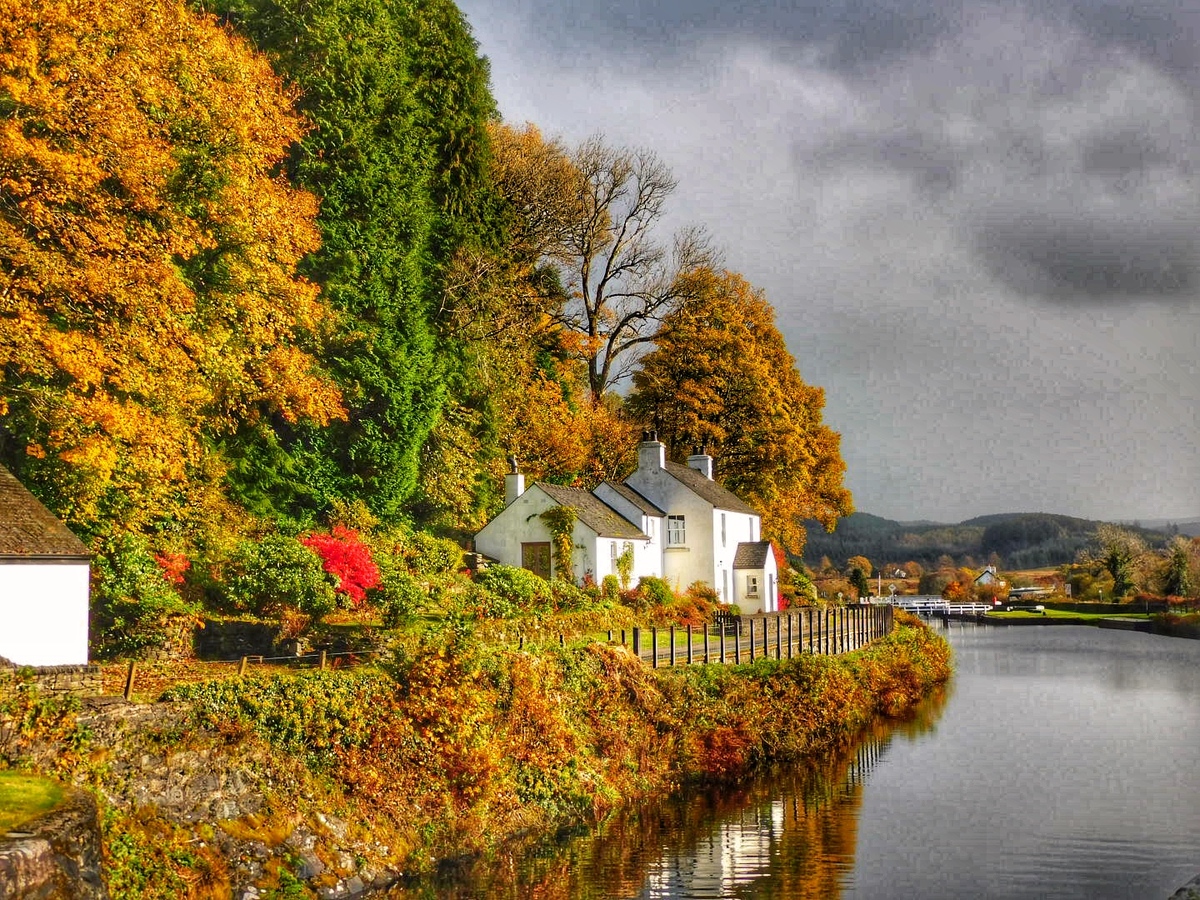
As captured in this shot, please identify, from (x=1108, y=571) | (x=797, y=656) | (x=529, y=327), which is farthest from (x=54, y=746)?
(x=1108, y=571)

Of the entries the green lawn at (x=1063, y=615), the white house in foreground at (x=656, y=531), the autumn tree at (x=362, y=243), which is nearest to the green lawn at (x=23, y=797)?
the autumn tree at (x=362, y=243)

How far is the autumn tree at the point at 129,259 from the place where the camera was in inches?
845

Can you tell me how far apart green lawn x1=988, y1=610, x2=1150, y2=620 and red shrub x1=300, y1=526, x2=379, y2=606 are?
86.1 meters

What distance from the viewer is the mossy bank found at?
1511 cm

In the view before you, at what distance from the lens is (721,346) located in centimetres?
5478

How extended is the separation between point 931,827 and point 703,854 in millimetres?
5320

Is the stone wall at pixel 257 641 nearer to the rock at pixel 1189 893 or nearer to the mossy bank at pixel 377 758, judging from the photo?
the mossy bank at pixel 377 758

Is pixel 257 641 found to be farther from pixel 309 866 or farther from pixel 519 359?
pixel 519 359

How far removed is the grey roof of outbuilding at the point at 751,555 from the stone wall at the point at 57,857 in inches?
1519

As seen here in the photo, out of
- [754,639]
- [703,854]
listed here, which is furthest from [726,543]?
[703,854]

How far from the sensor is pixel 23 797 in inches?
492

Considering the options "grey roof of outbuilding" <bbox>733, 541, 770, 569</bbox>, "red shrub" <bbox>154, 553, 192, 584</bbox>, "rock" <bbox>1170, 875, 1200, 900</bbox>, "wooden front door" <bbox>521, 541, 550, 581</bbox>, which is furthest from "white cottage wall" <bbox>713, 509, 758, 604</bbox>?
"rock" <bbox>1170, 875, 1200, 900</bbox>

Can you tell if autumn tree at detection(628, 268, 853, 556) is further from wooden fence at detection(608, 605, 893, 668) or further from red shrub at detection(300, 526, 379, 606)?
red shrub at detection(300, 526, 379, 606)

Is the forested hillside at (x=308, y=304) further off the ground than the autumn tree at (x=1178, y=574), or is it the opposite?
the forested hillside at (x=308, y=304)
